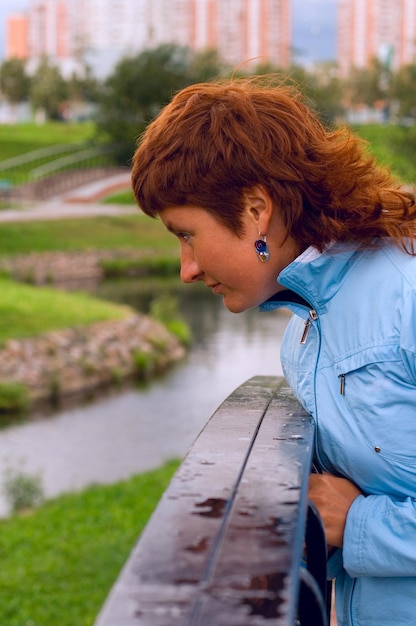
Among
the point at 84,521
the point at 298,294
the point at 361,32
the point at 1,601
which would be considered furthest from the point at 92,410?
the point at 361,32

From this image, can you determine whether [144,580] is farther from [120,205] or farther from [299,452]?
[120,205]

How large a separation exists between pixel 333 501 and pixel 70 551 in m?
4.91

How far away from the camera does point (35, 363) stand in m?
13.4

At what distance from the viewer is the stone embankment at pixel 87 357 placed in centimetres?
1284

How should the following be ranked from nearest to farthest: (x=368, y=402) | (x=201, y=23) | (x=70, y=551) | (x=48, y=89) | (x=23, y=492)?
(x=368, y=402)
(x=70, y=551)
(x=23, y=492)
(x=48, y=89)
(x=201, y=23)

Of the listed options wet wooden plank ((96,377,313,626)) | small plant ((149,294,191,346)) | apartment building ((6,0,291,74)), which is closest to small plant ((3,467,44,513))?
wet wooden plank ((96,377,313,626))

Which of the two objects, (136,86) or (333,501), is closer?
(333,501)

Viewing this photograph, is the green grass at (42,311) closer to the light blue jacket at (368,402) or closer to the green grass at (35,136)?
the light blue jacket at (368,402)

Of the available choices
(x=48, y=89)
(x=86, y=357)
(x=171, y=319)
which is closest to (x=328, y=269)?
(x=86, y=357)

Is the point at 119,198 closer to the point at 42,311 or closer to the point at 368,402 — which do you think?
the point at 42,311

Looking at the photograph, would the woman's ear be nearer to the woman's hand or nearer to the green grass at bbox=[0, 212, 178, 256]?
the woman's hand

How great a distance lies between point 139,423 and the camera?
10.7m

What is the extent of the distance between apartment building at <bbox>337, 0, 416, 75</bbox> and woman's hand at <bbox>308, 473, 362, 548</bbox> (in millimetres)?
96845

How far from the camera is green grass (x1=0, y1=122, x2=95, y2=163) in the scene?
4172cm
